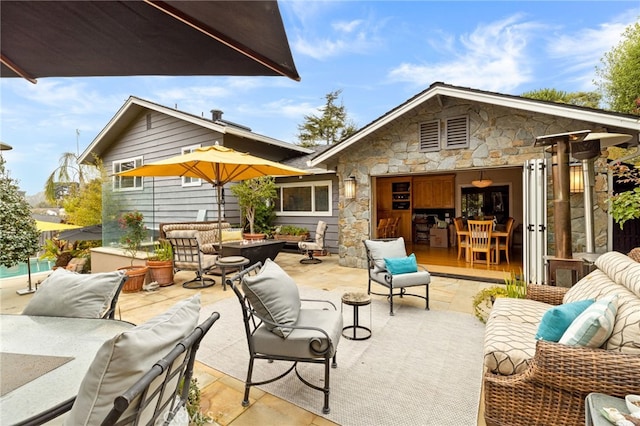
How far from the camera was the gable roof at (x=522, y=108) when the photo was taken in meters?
4.53

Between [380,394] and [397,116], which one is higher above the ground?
Answer: [397,116]

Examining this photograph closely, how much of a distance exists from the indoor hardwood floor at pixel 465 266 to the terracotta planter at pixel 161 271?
5273mm

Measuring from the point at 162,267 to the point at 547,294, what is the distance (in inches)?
233

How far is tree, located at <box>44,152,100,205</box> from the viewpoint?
12500mm

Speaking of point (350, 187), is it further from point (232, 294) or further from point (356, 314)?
point (356, 314)

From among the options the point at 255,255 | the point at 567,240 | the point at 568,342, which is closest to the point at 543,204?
the point at 567,240

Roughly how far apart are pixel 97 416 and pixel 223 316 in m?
3.28

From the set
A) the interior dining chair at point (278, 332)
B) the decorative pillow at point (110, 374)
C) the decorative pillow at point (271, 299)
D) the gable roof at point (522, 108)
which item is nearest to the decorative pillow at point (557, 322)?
the interior dining chair at point (278, 332)

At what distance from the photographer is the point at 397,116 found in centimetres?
621

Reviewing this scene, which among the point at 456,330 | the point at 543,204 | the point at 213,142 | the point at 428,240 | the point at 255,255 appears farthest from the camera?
the point at 428,240

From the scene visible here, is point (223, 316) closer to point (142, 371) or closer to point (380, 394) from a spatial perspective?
point (380, 394)

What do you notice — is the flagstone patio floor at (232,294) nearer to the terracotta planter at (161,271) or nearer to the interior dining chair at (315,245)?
the terracotta planter at (161,271)

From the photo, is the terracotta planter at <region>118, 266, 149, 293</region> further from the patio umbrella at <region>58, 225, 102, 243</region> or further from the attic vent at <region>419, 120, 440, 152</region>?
the attic vent at <region>419, 120, 440, 152</region>

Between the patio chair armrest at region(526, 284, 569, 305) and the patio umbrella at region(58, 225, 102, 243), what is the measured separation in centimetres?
804
